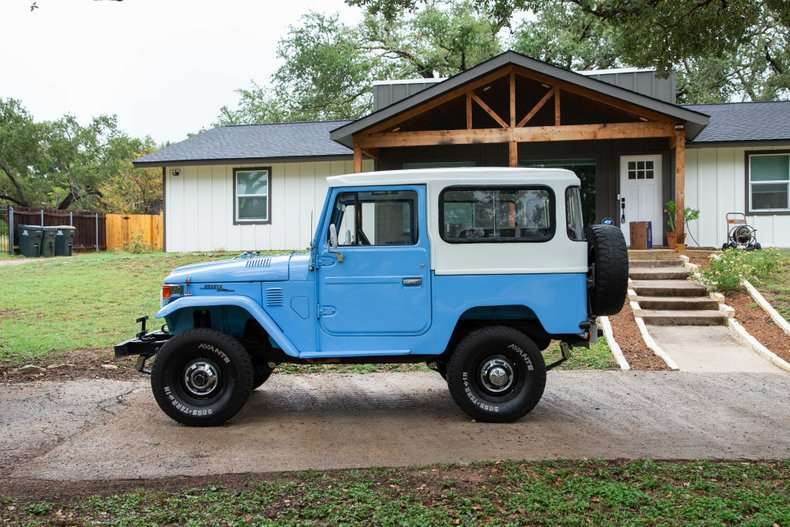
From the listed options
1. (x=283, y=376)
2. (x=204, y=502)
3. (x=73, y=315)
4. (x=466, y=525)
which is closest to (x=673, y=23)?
(x=283, y=376)

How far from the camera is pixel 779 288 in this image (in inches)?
469

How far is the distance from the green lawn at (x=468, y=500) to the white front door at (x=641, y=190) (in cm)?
1339

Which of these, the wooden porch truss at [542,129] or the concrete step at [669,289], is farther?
the wooden porch truss at [542,129]

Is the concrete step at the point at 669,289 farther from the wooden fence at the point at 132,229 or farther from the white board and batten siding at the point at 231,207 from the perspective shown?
the wooden fence at the point at 132,229

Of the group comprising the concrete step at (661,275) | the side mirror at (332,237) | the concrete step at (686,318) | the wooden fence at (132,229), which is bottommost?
the concrete step at (686,318)

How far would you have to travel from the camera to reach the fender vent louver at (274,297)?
598 centimetres

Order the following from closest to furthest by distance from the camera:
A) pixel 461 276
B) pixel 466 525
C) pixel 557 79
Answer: pixel 466 525, pixel 461 276, pixel 557 79

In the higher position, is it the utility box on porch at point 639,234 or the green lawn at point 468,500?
the utility box on porch at point 639,234

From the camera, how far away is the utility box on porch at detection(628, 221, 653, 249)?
16.1 m

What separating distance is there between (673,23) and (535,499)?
6373 millimetres

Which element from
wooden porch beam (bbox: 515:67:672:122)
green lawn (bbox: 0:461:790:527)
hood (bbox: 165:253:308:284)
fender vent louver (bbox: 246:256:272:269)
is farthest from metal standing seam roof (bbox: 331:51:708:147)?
green lawn (bbox: 0:461:790:527)

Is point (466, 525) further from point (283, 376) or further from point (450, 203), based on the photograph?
point (283, 376)

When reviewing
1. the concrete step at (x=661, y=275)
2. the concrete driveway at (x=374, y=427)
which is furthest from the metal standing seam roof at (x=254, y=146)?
the concrete driveway at (x=374, y=427)

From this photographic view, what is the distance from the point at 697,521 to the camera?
149 inches
